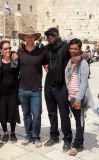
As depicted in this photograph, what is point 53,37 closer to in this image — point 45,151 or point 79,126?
point 79,126

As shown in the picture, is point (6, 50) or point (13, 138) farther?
point (13, 138)

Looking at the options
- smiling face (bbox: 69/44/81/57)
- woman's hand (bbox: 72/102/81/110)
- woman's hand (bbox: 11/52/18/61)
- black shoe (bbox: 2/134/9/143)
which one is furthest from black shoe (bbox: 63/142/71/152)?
woman's hand (bbox: 11/52/18/61)

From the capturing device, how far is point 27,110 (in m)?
5.90

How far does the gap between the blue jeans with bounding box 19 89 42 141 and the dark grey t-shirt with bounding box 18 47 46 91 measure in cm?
10

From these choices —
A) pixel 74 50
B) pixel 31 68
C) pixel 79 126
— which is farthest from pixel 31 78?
pixel 79 126

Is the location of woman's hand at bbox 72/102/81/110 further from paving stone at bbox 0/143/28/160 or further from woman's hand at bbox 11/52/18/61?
woman's hand at bbox 11/52/18/61

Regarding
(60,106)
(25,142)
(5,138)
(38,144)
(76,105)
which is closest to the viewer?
(76,105)

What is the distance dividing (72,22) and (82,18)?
1.19m

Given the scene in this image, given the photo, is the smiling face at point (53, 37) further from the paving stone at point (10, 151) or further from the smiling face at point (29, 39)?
the paving stone at point (10, 151)

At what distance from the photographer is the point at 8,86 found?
19.2 feet

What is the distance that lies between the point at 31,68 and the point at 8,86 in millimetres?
487

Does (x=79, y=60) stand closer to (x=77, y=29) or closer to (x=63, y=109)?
(x=63, y=109)

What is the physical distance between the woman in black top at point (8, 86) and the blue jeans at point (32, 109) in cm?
15

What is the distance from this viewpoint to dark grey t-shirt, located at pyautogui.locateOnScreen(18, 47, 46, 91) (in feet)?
18.5
